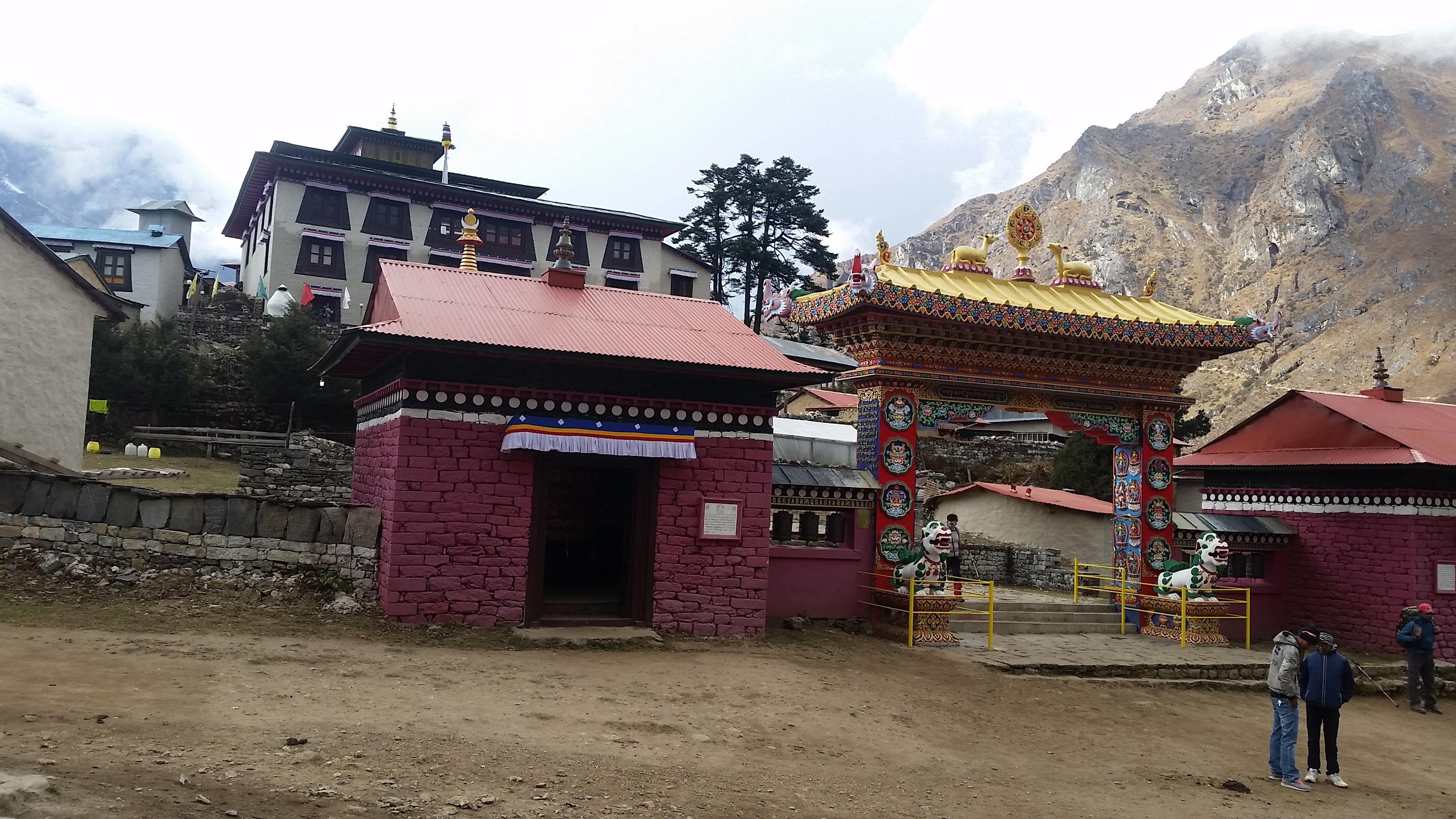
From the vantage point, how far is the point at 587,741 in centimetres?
804

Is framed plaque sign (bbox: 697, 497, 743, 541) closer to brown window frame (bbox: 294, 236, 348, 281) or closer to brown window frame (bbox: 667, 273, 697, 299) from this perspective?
brown window frame (bbox: 294, 236, 348, 281)

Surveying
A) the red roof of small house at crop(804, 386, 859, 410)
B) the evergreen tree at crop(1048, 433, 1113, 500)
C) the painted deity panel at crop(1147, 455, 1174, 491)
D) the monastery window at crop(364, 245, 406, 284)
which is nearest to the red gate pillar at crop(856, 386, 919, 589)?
the painted deity panel at crop(1147, 455, 1174, 491)

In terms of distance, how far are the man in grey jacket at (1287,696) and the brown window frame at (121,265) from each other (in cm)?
4287

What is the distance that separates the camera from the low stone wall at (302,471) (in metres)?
20.6

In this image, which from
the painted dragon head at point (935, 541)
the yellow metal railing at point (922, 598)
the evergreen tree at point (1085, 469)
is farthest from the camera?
the evergreen tree at point (1085, 469)

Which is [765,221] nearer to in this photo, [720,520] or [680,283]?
[680,283]

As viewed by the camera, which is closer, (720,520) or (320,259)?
(720,520)

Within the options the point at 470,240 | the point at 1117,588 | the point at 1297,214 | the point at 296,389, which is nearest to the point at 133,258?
the point at 296,389

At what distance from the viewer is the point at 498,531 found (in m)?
11.8

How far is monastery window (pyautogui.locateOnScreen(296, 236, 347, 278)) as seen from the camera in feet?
129

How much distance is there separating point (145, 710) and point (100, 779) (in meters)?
1.79

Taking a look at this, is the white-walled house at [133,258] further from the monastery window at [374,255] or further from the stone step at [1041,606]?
the stone step at [1041,606]

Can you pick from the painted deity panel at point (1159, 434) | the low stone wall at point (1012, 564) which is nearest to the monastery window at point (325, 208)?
the low stone wall at point (1012, 564)

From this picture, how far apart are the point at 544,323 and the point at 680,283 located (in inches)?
1315
